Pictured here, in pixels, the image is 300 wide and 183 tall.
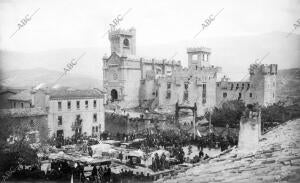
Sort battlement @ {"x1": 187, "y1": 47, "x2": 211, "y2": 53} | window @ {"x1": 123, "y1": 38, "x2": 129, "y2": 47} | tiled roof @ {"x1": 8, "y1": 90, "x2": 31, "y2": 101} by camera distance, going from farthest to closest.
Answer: window @ {"x1": 123, "y1": 38, "x2": 129, "y2": 47}
battlement @ {"x1": 187, "y1": 47, "x2": 211, "y2": 53}
tiled roof @ {"x1": 8, "y1": 90, "x2": 31, "y2": 101}

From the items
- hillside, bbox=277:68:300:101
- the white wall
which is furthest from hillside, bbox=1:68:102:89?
hillside, bbox=277:68:300:101

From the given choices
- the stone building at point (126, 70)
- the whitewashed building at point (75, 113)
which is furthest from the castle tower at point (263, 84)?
the whitewashed building at point (75, 113)

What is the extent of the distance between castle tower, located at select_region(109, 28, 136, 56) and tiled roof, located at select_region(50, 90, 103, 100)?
12793 millimetres

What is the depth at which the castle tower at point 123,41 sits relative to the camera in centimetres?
4094

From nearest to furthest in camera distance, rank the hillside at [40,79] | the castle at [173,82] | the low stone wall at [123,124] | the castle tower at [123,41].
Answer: the low stone wall at [123,124]
the castle at [173,82]
the hillside at [40,79]
the castle tower at [123,41]

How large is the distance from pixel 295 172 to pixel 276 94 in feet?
87.8

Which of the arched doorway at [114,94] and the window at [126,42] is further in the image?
the window at [126,42]

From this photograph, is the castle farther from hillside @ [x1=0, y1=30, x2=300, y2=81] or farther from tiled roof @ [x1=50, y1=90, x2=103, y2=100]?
tiled roof @ [x1=50, y1=90, x2=103, y2=100]

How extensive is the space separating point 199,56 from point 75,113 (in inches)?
671

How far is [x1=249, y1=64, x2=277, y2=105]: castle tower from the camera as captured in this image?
33938 millimetres

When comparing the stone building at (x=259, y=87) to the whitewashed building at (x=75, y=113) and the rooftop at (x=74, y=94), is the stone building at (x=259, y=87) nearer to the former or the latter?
the rooftop at (x=74, y=94)

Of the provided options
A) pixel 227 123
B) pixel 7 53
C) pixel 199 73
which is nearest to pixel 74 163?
pixel 7 53

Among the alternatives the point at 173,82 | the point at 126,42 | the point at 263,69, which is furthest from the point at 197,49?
the point at 263,69

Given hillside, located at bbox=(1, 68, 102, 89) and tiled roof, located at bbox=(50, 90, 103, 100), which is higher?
hillside, located at bbox=(1, 68, 102, 89)
